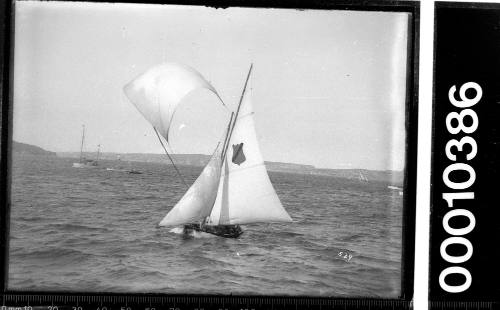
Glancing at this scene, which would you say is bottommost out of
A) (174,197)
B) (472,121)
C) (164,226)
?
(164,226)

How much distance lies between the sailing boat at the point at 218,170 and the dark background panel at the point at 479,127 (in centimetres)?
66

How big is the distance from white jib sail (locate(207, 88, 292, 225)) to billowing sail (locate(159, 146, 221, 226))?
0.03 m

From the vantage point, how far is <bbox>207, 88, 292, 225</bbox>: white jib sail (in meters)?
1.86

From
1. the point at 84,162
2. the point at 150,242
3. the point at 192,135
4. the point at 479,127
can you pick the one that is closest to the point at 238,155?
the point at 192,135

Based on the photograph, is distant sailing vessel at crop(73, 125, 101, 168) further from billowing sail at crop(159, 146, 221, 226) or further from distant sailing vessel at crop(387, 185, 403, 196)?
distant sailing vessel at crop(387, 185, 403, 196)

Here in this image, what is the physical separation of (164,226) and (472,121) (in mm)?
1331

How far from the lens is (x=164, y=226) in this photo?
1.85 metres

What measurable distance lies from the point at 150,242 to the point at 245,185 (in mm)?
458

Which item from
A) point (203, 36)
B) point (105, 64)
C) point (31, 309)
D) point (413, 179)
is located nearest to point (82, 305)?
point (31, 309)

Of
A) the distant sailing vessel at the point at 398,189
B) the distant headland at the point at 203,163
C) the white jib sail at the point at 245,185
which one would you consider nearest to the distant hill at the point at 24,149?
the distant headland at the point at 203,163

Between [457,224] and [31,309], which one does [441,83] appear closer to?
[457,224]

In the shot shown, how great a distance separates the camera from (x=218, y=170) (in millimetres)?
1881

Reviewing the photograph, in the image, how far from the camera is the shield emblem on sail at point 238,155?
1.87 m

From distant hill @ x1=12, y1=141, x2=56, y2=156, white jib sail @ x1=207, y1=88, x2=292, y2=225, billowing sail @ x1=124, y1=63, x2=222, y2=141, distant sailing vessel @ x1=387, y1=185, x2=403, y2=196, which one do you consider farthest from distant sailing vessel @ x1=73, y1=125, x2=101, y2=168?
distant sailing vessel @ x1=387, y1=185, x2=403, y2=196
